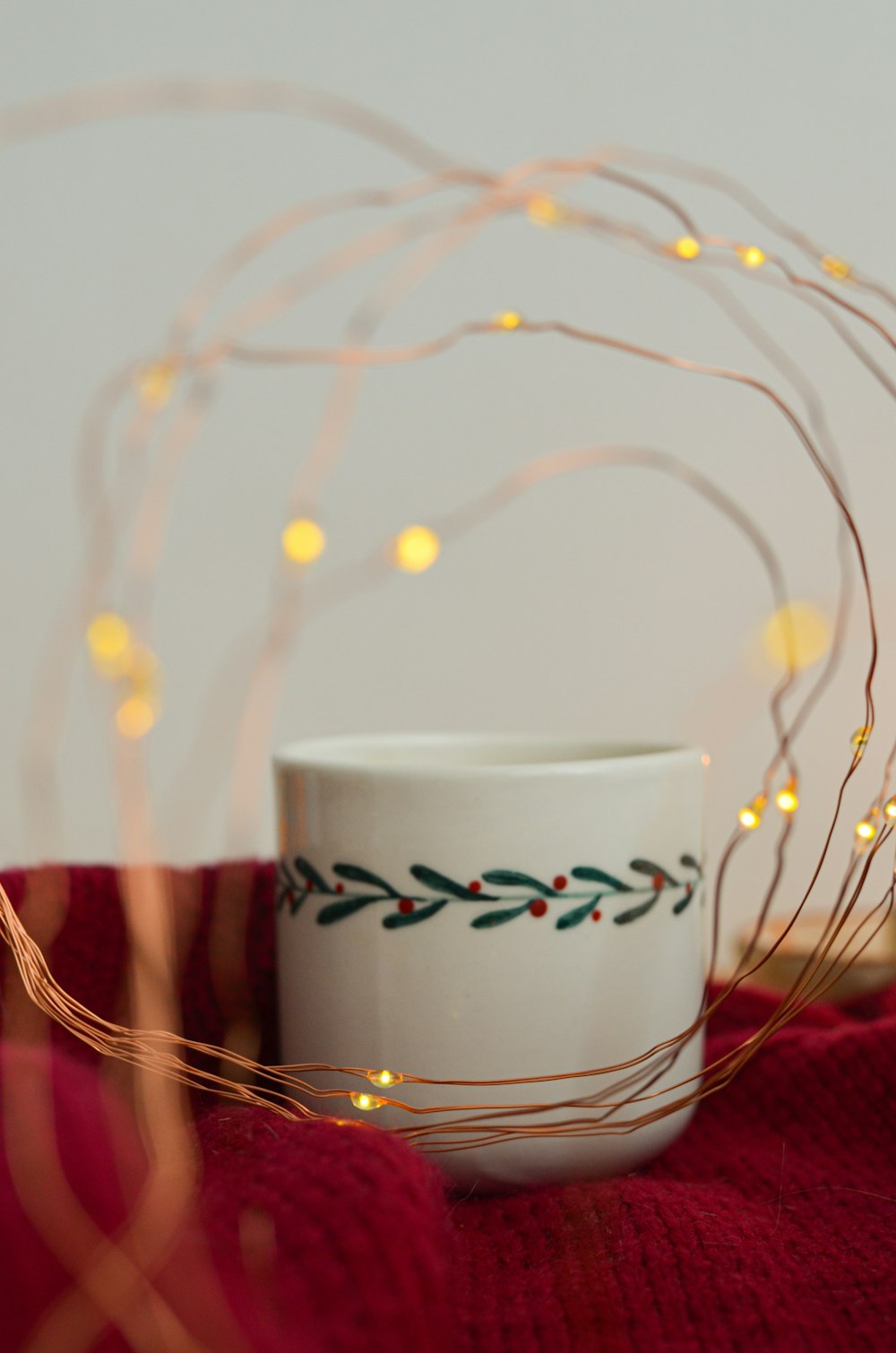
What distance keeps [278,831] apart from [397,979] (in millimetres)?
58

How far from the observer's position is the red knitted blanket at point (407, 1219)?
192mm

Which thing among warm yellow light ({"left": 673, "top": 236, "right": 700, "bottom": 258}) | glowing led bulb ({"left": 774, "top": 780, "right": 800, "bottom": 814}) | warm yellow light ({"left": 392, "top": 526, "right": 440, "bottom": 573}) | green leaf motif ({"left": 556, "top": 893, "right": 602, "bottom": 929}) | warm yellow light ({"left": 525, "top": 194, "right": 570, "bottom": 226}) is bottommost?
green leaf motif ({"left": 556, "top": 893, "right": 602, "bottom": 929})

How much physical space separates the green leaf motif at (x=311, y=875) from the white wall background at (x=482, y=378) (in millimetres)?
328

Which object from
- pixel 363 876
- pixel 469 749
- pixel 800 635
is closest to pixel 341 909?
pixel 363 876

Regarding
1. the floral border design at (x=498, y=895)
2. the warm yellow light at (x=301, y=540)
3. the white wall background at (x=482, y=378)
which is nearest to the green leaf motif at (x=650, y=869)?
the floral border design at (x=498, y=895)

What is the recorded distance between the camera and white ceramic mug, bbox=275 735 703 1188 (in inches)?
11.8

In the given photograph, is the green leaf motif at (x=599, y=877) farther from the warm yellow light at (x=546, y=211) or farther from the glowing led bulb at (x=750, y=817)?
the warm yellow light at (x=546, y=211)

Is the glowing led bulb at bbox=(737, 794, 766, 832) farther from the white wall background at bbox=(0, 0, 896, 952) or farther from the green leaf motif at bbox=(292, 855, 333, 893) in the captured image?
the white wall background at bbox=(0, 0, 896, 952)

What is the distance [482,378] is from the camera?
0.63 meters

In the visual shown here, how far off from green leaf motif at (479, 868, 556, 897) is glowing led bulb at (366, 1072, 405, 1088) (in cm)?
5

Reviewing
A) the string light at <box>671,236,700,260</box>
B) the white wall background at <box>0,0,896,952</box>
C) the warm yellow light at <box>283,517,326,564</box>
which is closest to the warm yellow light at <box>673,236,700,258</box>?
the string light at <box>671,236,700,260</box>

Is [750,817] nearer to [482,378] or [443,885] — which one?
[443,885]

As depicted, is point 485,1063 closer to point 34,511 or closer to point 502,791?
point 502,791

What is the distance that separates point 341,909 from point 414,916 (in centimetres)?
2
